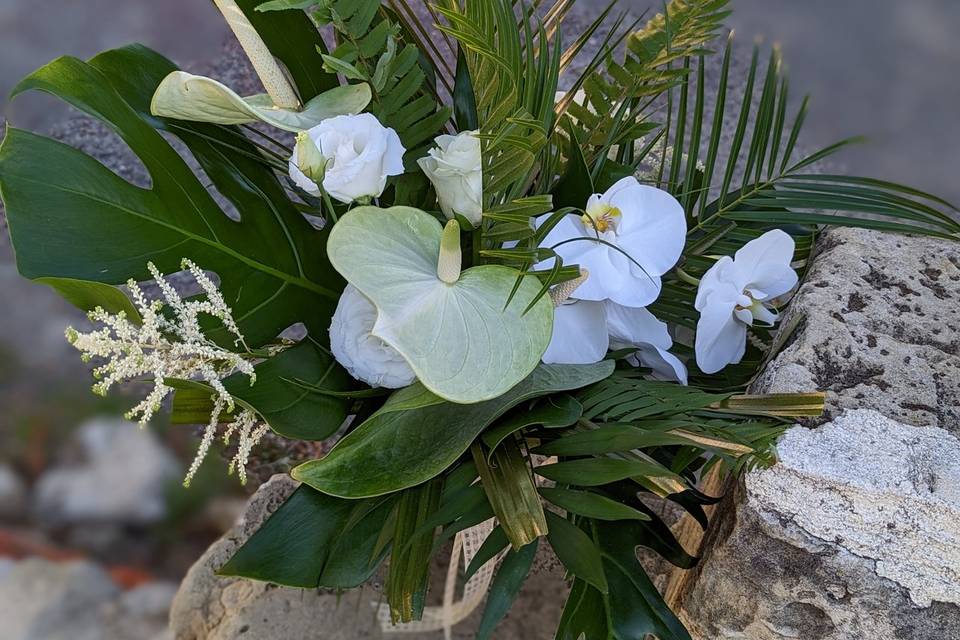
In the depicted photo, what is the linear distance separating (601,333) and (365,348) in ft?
0.39

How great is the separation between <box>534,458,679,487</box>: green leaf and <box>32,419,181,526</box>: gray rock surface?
3.12ft

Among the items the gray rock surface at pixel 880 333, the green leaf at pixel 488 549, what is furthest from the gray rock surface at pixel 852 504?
the green leaf at pixel 488 549

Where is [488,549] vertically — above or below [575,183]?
below

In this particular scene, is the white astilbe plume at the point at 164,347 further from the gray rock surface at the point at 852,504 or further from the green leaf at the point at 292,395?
the gray rock surface at the point at 852,504

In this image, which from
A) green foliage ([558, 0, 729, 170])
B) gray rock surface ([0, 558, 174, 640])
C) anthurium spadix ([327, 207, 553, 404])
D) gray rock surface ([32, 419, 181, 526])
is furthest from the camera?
gray rock surface ([32, 419, 181, 526])

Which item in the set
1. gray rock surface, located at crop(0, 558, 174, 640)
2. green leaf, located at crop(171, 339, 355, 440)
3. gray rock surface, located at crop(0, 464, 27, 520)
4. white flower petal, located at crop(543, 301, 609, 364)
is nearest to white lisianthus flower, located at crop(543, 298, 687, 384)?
white flower petal, located at crop(543, 301, 609, 364)

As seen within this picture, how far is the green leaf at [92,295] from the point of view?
0.38 meters

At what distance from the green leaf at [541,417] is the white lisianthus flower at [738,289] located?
9 cm

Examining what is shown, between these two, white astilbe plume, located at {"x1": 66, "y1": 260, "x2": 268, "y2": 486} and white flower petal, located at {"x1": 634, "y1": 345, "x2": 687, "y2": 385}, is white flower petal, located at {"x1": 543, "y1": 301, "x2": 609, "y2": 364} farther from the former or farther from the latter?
white astilbe plume, located at {"x1": 66, "y1": 260, "x2": 268, "y2": 486}

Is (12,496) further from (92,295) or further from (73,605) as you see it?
(92,295)

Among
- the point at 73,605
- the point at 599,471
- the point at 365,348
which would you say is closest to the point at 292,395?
the point at 365,348

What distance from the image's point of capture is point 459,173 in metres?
0.39

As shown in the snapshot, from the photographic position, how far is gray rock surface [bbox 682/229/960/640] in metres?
0.38

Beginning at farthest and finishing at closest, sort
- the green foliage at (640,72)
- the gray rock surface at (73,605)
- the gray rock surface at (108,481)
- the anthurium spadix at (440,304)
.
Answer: the gray rock surface at (108,481)
the gray rock surface at (73,605)
the green foliage at (640,72)
the anthurium spadix at (440,304)
